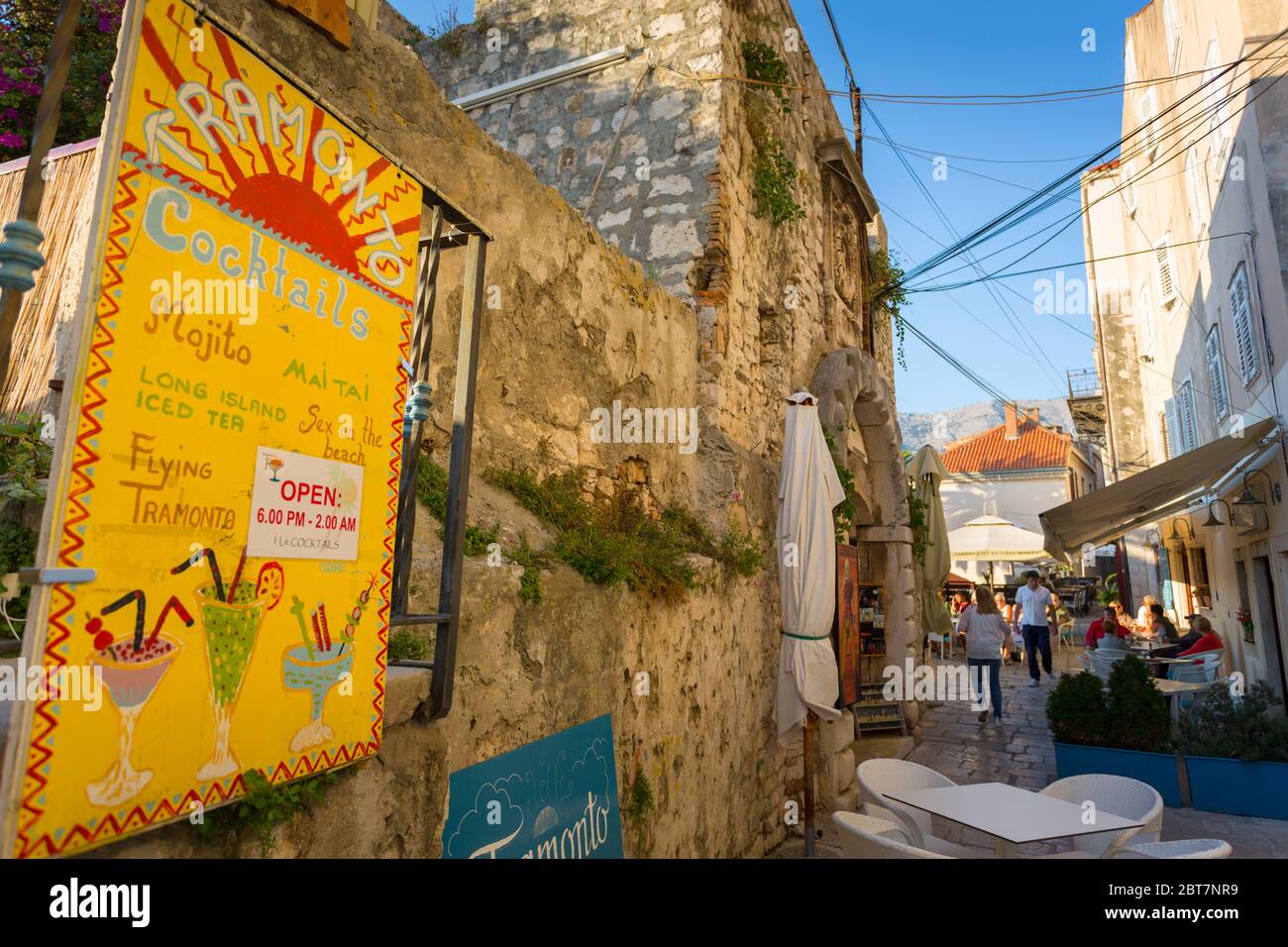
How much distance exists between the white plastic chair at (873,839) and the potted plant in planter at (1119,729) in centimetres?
325

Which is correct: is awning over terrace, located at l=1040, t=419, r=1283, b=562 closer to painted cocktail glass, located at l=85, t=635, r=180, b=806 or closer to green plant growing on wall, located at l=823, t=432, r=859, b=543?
green plant growing on wall, located at l=823, t=432, r=859, b=543

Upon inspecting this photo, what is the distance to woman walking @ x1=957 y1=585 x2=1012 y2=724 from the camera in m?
9.10

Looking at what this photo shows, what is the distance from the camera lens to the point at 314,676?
1.67m

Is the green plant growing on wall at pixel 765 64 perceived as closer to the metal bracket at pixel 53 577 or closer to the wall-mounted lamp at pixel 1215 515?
the metal bracket at pixel 53 577

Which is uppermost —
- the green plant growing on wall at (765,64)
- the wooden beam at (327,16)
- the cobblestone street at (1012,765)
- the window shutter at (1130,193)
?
the window shutter at (1130,193)

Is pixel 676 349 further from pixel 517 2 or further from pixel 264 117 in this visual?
pixel 517 2

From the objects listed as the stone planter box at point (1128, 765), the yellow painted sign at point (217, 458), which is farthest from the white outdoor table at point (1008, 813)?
the yellow painted sign at point (217, 458)

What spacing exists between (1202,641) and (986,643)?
2.34 metres

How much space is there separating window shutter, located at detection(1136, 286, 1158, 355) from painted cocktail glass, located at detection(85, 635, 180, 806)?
19.2m

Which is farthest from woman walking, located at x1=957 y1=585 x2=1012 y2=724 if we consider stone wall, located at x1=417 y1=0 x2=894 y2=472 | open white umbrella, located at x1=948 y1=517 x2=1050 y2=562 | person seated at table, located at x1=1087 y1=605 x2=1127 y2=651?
open white umbrella, located at x1=948 y1=517 x2=1050 y2=562

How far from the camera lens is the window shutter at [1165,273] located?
12.9 meters

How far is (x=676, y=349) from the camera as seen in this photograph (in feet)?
16.8

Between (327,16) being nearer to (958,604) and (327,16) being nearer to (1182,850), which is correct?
(1182,850)

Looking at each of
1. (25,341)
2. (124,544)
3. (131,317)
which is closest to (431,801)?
(124,544)
